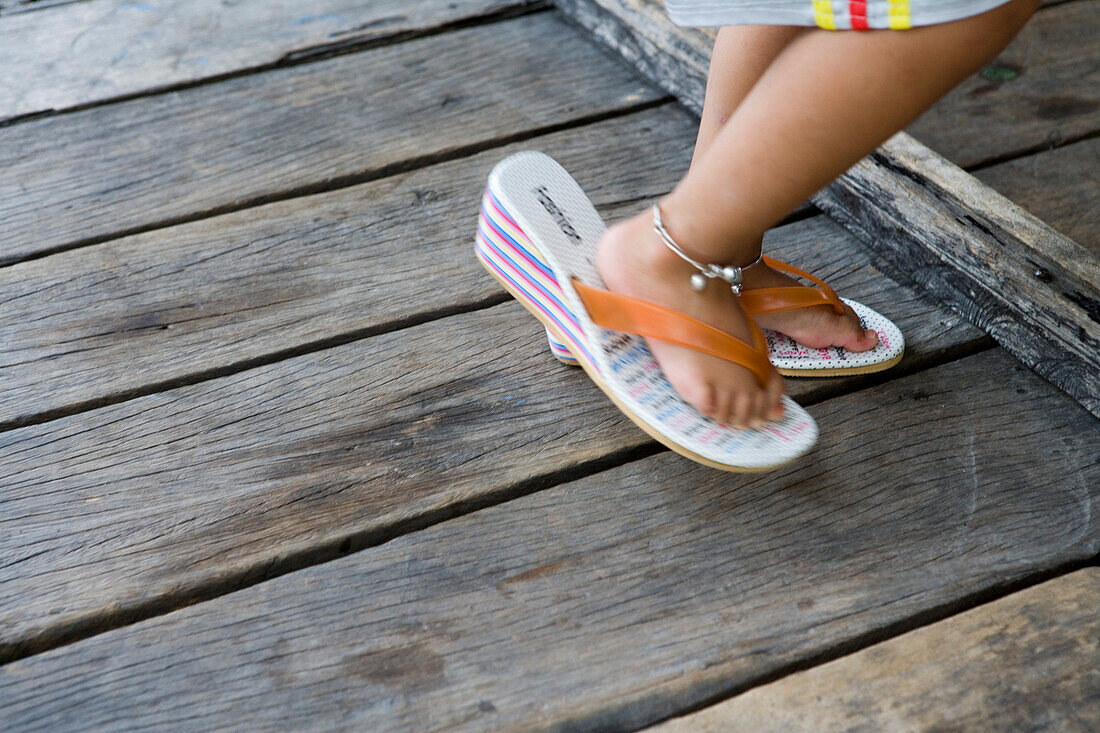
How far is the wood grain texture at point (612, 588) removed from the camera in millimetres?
559

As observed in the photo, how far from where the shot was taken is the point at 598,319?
701 mm

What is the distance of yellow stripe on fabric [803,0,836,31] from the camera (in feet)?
1.78

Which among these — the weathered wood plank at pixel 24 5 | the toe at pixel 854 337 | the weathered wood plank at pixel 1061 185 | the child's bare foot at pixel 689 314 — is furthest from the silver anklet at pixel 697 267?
the weathered wood plank at pixel 24 5

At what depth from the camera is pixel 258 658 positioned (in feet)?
1.90

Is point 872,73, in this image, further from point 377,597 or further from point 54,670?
point 54,670

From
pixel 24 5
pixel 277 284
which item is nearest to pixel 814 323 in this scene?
pixel 277 284

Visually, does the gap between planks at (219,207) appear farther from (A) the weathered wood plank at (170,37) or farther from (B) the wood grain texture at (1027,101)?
(A) the weathered wood plank at (170,37)

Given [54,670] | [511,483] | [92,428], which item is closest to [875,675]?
[511,483]

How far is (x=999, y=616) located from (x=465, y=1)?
46.1 inches

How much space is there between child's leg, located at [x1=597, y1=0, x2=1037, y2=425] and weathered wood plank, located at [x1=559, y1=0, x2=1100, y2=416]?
0.86 ft

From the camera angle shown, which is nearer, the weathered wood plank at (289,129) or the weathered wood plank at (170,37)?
the weathered wood plank at (289,129)

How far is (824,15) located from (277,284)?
1.93 feet

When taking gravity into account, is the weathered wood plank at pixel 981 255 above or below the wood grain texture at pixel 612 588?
above

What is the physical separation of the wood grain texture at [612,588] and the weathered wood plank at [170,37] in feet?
2.41
